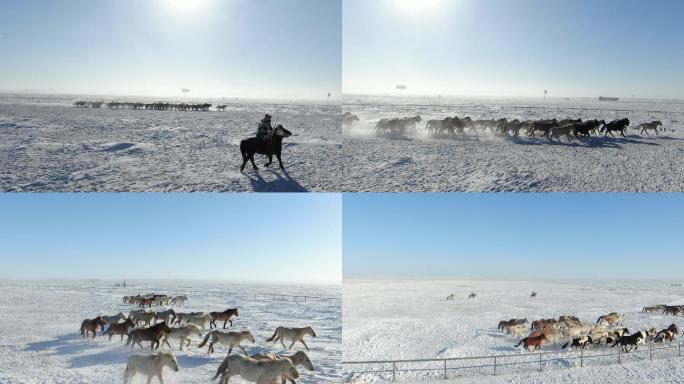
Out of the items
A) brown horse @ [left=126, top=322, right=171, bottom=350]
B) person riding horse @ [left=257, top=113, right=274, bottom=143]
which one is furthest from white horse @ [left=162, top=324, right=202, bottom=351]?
person riding horse @ [left=257, top=113, right=274, bottom=143]

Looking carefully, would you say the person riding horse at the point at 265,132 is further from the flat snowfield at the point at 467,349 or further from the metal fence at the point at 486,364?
the flat snowfield at the point at 467,349

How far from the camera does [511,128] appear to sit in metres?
16.4

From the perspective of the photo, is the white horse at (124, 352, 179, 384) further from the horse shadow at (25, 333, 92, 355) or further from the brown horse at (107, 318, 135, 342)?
the brown horse at (107, 318, 135, 342)

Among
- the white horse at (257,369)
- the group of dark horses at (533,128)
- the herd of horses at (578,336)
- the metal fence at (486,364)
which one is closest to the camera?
the white horse at (257,369)

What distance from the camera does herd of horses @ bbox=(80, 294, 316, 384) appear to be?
8.06 meters

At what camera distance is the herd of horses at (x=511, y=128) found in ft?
48.8

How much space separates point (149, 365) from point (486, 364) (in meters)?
8.37

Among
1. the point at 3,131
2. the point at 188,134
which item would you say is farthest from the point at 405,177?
the point at 3,131

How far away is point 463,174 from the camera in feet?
33.4

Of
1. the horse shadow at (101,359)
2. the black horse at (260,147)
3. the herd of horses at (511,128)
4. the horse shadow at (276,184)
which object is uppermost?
the herd of horses at (511,128)

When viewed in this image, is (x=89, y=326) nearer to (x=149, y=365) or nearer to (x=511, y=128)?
(x=149, y=365)

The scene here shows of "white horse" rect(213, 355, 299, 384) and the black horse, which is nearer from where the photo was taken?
"white horse" rect(213, 355, 299, 384)

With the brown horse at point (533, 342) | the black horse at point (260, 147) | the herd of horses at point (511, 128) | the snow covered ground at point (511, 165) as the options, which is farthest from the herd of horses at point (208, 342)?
the herd of horses at point (511, 128)

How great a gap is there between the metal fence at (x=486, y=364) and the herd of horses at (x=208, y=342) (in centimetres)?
181
